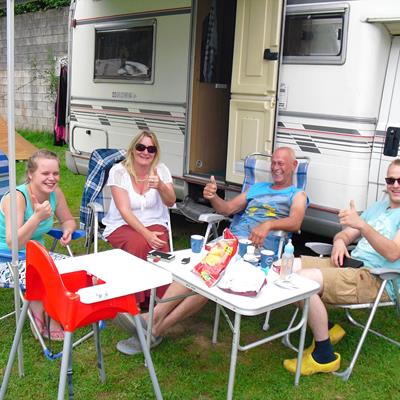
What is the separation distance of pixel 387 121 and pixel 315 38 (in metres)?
0.74

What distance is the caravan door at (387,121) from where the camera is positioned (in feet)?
11.6

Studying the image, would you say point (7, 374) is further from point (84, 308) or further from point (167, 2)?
point (167, 2)

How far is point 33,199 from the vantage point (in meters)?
3.03

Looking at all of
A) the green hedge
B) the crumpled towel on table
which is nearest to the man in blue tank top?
the crumpled towel on table

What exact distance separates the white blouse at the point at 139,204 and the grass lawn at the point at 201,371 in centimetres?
69

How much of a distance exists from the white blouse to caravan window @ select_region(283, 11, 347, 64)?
1236mm

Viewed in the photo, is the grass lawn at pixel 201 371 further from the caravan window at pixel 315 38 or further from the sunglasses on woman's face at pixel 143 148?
the caravan window at pixel 315 38

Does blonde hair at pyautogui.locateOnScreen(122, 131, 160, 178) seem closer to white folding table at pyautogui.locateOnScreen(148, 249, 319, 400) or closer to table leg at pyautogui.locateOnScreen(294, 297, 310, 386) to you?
white folding table at pyautogui.locateOnScreen(148, 249, 319, 400)

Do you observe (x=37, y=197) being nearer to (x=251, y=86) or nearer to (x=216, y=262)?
(x=216, y=262)

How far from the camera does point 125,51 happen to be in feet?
17.6

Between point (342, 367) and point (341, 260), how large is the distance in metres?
0.57

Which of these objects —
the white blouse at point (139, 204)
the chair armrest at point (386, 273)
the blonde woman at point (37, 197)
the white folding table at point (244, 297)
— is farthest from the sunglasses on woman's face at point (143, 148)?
the chair armrest at point (386, 273)

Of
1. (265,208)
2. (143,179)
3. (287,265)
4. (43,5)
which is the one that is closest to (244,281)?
(287,265)

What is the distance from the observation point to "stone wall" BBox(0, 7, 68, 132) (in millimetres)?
10457
